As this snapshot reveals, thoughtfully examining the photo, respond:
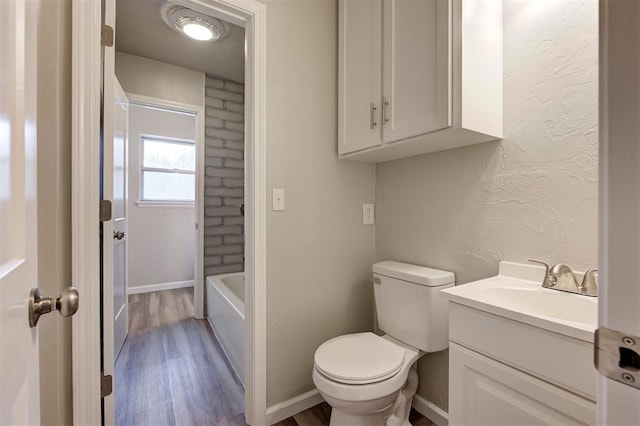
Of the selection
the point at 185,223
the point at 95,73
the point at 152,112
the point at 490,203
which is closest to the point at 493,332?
the point at 490,203

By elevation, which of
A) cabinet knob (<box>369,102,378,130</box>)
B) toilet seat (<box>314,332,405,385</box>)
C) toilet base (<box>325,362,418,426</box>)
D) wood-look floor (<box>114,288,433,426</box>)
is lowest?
wood-look floor (<box>114,288,433,426</box>)

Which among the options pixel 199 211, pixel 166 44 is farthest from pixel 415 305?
pixel 166 44

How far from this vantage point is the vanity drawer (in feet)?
2.38

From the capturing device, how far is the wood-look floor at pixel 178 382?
155 cm

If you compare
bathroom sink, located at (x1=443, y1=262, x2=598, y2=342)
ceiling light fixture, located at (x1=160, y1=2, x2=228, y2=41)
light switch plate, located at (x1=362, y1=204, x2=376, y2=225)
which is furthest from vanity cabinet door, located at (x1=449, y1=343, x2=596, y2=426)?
ceiling light fixture, located at (x1=160, y1=2, x2=228, y2=41)

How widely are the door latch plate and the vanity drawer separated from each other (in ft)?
1.61

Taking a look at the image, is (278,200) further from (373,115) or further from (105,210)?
(105,210)

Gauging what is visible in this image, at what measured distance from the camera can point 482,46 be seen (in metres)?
1.18

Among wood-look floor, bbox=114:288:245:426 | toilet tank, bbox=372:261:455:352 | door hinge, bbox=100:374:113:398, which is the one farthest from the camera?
wood-look floor, bbox=114:288:245:426

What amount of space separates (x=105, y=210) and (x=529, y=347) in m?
1.61

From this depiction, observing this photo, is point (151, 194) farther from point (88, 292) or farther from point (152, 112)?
point (88, 292)

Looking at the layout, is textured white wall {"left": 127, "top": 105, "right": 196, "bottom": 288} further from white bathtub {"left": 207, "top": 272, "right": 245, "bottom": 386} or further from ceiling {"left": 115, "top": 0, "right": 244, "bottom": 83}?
white bathtub {"left": 207, "top": 272, "right": 245, "bottom": 386}

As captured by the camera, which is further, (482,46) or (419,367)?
(419,367)

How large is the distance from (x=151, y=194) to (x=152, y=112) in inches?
40.9
